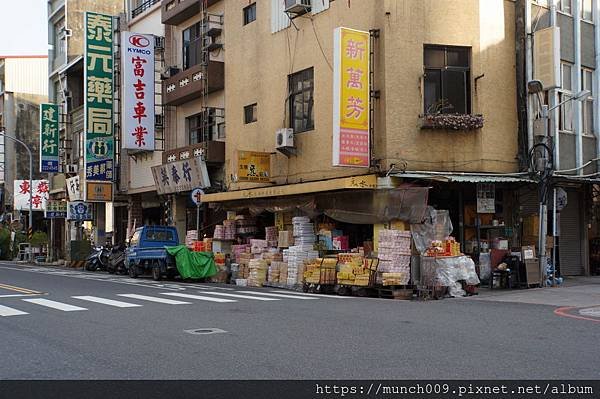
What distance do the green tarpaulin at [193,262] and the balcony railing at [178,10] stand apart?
10.8 metres

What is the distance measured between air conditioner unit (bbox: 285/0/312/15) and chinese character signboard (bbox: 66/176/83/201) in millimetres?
20572

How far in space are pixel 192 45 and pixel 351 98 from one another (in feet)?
45.0

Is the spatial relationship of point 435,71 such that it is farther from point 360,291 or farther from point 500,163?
point 360,291

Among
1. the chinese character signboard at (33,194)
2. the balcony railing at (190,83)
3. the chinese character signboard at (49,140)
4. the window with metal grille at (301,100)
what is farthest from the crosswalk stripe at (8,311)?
the chinese character signboard at (33,194)

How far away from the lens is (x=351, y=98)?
1762 cm

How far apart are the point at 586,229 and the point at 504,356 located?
15634 millimetres

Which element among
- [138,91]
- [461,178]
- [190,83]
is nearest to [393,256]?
[461,178]

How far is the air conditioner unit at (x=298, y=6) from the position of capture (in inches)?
833

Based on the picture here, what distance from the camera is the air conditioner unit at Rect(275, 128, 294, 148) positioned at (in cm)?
2131

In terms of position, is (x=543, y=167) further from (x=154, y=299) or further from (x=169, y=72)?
(x=169, y=72)

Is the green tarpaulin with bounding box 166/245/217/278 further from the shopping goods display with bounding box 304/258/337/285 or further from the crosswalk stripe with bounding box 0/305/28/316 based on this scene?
the crosswalk stripe with bounding box 0/305/28/316

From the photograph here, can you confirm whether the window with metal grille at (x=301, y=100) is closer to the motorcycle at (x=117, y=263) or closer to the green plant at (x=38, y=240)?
the motorcycle at (x=117, y=263)

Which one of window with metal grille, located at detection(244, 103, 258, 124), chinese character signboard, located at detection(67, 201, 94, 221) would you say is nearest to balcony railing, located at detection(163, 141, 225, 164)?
window with metal grille, located at detection(244, 103, 258, 124)

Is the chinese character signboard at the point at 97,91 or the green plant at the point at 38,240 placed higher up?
the chinese character signboard at the point at 97,91
